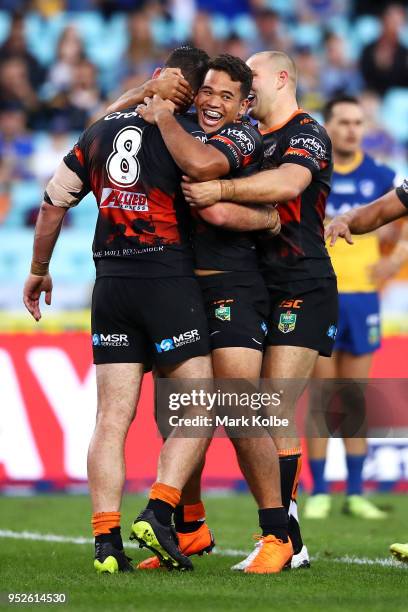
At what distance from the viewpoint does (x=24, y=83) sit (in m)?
16.8

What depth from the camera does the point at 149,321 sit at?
19.1ft

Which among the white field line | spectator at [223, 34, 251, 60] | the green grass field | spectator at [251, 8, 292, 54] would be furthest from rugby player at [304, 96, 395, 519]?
spectator at [251, 8, 292, 54]

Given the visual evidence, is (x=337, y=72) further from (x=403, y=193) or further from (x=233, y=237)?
(x=233, y=237)

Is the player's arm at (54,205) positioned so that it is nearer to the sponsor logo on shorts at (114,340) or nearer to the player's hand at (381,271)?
the sponsor logo on shorts at (114,340)

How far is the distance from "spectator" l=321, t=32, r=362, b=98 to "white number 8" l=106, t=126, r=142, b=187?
11992 millimetres

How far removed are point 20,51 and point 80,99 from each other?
150cm

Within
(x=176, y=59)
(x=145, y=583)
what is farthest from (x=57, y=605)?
(x=176, y=59)

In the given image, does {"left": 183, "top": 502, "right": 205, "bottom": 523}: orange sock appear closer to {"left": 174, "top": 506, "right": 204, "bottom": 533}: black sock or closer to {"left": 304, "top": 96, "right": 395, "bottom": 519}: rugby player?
{"left": 174, "top": 506, "right": 204, "bottom": 533}: black sock

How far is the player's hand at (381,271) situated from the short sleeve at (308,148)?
3.11 meters

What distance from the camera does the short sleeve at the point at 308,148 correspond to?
19.9 feet

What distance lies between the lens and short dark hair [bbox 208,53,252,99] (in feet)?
19.4

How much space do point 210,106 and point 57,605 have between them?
8.41 feet

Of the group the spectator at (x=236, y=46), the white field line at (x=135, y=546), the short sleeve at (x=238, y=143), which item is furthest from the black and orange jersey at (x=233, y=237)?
the spectator at (x=236, y=46)

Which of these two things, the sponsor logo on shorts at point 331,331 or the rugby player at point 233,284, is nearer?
the rugby player at point 233,284
